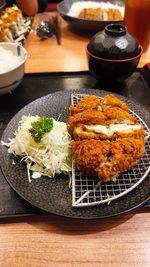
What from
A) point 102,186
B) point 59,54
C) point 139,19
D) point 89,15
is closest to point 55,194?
point 102,186

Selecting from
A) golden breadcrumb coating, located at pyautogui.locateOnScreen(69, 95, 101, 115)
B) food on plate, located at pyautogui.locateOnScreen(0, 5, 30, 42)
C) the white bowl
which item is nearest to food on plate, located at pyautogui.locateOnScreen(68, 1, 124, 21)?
food on plate, located at pyautogui.locateOnScreen(0, 5, 30, 42)

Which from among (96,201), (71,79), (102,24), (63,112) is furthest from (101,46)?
(96,201)

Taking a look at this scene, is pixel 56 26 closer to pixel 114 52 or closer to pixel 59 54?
pixel 59 54

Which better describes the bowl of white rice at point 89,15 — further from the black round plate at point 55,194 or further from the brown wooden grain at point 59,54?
the black round plate at point 55,194

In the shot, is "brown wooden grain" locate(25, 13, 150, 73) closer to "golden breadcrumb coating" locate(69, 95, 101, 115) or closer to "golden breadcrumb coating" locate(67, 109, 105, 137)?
"golden breadcrumb coating" locate(69, 95, 101, 115)

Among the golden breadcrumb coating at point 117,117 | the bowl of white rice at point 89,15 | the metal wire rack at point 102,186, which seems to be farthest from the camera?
the bowl of white rice at point 89,15

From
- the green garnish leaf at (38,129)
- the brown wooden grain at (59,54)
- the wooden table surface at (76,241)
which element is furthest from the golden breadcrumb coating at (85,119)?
the brown wooden grain at (59,54)
